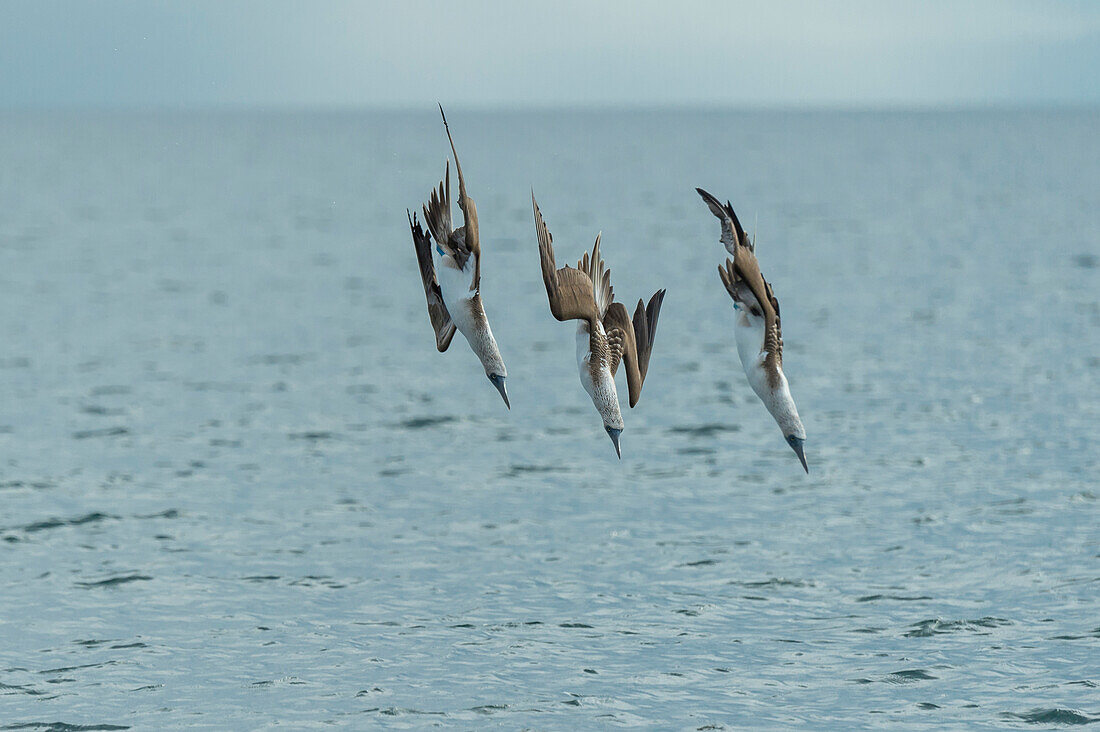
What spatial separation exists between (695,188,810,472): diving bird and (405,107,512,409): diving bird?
201 cm

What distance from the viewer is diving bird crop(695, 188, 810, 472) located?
41.6 feet

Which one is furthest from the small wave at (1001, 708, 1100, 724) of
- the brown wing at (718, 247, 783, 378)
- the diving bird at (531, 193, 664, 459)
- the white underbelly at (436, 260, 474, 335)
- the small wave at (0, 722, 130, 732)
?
the white underbelly at (436, 260, 474, 335)

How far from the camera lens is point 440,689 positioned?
3694cm

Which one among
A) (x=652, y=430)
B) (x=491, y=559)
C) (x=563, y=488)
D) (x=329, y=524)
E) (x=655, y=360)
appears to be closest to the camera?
(x=491, y=559)

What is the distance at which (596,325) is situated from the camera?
13508 millimetres

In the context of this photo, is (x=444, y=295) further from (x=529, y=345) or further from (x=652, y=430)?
(x=529, y=345)

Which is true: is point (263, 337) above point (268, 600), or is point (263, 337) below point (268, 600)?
above

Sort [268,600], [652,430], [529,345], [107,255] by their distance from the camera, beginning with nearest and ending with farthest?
[268,600] < [652,430] < [529,345] < [107,255]

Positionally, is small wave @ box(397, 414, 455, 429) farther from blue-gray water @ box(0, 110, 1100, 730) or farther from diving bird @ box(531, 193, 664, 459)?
diving bird @ box(531, 193, 664, 459)

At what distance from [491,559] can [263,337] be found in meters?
48.3

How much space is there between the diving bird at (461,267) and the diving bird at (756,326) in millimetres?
2007

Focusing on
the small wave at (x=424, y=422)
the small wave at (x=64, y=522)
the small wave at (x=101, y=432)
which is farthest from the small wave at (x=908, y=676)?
the small wave at (x=101, y=432)

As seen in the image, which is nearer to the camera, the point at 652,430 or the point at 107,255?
the point at 652,430

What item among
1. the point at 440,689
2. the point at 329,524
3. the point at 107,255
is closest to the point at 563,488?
the point at 329,524
